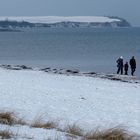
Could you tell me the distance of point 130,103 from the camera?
59.0 feet

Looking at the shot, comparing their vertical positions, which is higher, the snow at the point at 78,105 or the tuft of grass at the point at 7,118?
the tuft of grass at the point at 7,118

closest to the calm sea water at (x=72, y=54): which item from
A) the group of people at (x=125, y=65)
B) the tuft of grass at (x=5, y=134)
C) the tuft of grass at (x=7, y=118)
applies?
the group of people at (x=125, y=65)

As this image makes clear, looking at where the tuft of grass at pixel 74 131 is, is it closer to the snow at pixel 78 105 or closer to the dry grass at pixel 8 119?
the snow at pixel 78 105

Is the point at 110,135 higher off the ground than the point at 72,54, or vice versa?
the point at 110,135

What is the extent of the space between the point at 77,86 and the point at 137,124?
381 inches

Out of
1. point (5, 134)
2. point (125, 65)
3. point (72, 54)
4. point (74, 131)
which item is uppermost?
point (5, 134)

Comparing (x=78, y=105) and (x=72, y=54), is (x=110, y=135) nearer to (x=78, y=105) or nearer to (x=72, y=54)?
→ (x=78, y=105)

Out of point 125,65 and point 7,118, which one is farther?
point 125,65

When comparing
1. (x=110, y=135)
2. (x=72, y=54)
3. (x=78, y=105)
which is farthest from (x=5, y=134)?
(x=72, y=54)

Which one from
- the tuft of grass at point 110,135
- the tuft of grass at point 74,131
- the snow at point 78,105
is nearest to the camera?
the tuft of grass at point 110,135

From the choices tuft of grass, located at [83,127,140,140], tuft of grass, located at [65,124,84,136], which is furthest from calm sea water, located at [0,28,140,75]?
tuft of grass, located at [83,127,140,140]

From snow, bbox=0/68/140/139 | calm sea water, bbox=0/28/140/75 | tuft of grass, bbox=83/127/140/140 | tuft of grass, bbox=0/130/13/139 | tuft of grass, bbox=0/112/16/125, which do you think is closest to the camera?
Result: tuft of grass, bbox=0/130/13/139

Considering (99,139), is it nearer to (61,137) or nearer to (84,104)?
(61,137)

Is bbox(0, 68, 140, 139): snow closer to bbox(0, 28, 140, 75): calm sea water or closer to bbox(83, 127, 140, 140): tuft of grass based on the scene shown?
bbox(83, 127, 140, 140): tuft of grass
